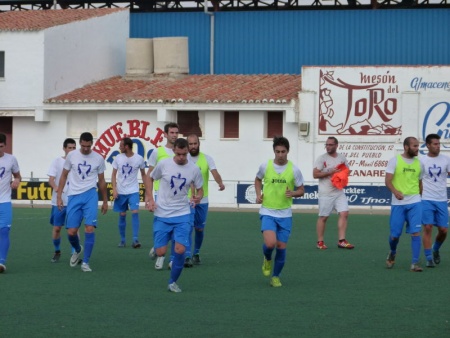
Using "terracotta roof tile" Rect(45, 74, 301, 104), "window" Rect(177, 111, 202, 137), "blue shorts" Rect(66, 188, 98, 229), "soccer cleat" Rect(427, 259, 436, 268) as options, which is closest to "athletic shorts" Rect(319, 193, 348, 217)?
"soccer cleat" Rect(427, 259, 436, 268)

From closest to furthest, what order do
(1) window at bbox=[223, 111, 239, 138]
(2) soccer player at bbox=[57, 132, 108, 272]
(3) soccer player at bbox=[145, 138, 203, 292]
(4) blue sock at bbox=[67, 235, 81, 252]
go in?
(3) soccer player at bbox=[145, 138, 203, 292], (2) soccer player at bbox=[57, 132, 108, 272], (4) blue sock at bbox=[67, 235, 81, 252], (1) window at bbox=[223, 111, 239, 138]

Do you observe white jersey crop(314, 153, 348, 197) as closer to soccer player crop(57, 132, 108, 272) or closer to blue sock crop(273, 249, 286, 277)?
soccer player crop(57, 132, 108, 272)

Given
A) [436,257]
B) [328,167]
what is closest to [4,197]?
[436,257]

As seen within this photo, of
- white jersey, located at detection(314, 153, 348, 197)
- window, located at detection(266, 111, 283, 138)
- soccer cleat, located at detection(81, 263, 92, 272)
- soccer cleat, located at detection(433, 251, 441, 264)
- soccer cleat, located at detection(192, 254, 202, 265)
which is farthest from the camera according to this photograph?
window, located at detection(266, 111, 283, 138)

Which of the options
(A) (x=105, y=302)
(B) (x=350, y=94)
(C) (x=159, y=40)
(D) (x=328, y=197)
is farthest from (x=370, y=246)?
(C) (x=159, y=40)

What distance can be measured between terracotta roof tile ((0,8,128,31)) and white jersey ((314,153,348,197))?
74.2ft

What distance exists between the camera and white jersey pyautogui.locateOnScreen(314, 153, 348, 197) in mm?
21922

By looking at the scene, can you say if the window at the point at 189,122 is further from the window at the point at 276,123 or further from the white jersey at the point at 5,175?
the white jersey at the point at 5,175

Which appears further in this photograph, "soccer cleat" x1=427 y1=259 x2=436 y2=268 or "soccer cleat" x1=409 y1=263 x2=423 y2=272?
"soccer cleat" x1=427 y1=259 x2=436 y2=268

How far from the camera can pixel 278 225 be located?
15.4 m

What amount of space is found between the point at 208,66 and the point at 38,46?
8.51m

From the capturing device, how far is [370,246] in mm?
22375

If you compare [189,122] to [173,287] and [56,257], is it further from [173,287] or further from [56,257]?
[173,287]

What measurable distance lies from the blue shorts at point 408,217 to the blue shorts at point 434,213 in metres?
0.72
